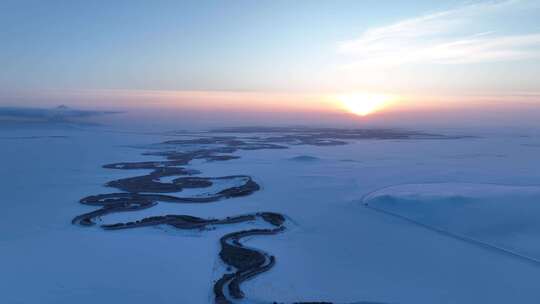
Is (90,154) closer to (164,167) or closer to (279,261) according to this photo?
(164,167)

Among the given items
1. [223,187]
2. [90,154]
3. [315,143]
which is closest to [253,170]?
[223,187]

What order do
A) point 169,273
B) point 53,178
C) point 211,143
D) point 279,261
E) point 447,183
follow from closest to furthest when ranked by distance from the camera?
point 169,273, point 279,261, point 447,183, point 53,178, point 211,143

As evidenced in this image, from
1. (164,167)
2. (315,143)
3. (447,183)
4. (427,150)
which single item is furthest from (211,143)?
(447,183)

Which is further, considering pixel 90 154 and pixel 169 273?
pixel 90 154

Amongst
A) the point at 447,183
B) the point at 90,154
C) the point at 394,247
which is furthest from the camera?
the point at 90,154

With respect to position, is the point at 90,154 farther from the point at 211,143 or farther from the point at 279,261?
the point at 279,261

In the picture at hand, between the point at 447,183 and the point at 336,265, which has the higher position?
the point at 447,183
